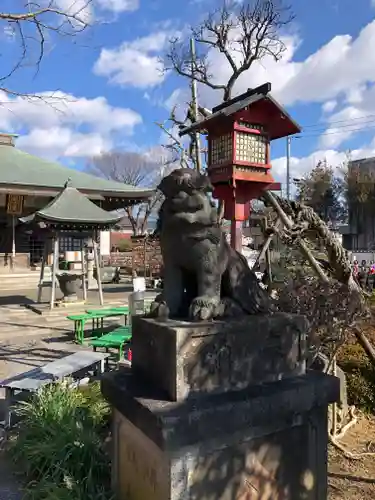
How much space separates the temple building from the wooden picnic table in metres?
11.3

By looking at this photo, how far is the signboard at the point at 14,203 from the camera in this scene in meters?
16.3

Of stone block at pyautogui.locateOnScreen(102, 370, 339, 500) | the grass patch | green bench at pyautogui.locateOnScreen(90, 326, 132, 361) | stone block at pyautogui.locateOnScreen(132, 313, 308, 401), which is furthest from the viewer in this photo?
green bench at pyautogui.locateOnScreen(90, 326, 132, 361)

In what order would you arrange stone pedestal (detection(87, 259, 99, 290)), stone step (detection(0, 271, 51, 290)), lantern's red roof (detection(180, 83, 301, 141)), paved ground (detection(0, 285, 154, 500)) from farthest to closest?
stone step (detection(0, 271, 51, 290)) → stone pedestal (detection(87, 259, 99, 290)) → lantern's red roof (detection(180, 83, 301, 141)) → paved ground (detection(0, 285, 154, 500))

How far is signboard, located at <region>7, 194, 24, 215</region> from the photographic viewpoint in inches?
641

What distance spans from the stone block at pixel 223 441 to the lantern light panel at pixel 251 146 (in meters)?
2.63

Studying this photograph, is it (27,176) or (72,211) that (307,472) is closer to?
(72,211)

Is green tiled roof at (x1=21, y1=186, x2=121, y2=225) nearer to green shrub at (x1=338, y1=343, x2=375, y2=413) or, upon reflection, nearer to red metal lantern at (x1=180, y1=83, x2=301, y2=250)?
red metal lantern at (x1=180, y1=83, x2=301, y2=250)

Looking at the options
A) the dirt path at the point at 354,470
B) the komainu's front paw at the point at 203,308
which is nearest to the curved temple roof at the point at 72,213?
the dirt path at the point at 354,470

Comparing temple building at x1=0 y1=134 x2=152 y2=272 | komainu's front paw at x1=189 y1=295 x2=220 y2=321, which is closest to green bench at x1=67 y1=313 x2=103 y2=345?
komainu's front paw at x1=189 y1=295 x2=220 y2=321

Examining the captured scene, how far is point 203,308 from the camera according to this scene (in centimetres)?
254

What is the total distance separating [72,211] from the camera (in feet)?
39.4

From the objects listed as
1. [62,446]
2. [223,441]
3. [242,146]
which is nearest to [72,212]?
[242,146]

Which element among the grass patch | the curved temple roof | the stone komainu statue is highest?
the curved temple roof

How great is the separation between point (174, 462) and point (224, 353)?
0.62m
